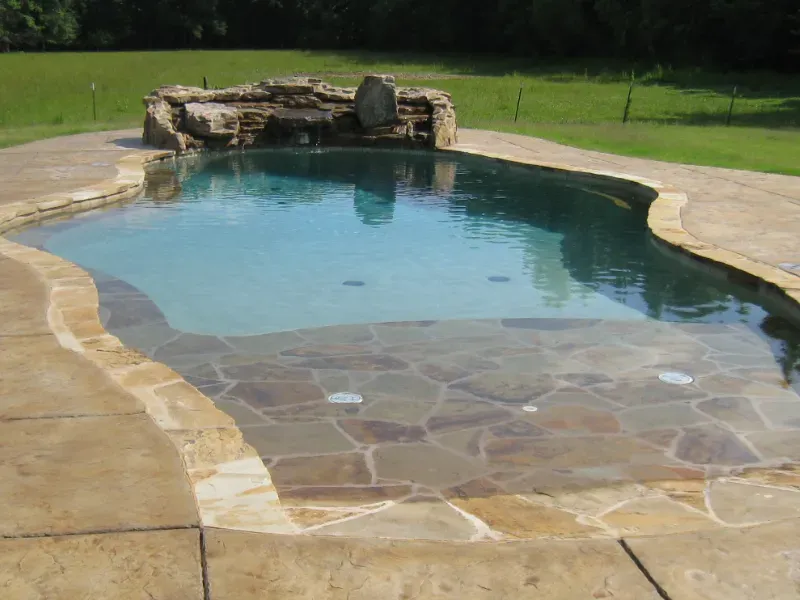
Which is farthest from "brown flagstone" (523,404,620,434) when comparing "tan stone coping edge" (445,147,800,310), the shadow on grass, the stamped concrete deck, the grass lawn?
the shadow on grass

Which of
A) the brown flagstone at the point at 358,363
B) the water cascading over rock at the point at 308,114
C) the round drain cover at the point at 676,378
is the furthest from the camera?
the water cascading over rock at the point at 308,114

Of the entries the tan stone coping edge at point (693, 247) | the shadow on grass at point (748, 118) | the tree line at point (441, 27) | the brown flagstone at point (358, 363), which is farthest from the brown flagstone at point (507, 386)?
the tree line at point (441, 27)

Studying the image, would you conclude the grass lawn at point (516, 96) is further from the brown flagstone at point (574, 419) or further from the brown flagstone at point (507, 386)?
the brown flagstone at point (574, 419)

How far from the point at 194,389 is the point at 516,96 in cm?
2002

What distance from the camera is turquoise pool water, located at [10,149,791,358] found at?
19.9 ft

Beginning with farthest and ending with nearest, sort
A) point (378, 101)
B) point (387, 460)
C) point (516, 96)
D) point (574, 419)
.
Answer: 1. point (516, 96)
2. point (378, 101)
3. point (574, 419)
4. point (387, 460)

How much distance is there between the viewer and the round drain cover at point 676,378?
15.0ft

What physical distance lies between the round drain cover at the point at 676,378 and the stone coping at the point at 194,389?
3.90 feet

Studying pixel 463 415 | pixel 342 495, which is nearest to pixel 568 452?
pixel 463 415

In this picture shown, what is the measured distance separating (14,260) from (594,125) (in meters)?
13.5

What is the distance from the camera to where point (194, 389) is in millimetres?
3783

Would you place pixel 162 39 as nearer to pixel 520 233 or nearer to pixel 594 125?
pixel 594 125

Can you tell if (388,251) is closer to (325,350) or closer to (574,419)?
(325,350)

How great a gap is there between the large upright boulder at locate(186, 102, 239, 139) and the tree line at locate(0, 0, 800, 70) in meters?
21.5
